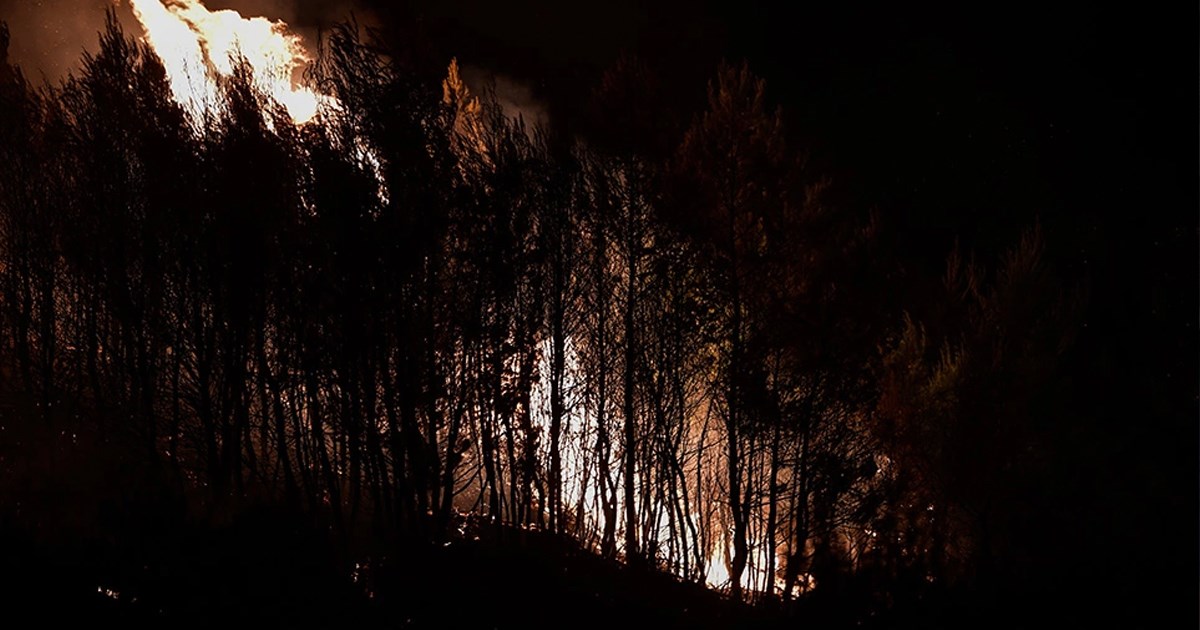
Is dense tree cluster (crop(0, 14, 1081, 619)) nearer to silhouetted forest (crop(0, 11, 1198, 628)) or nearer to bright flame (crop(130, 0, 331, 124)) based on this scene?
silhouetted forest (crop(0, 11, 1198, 628))

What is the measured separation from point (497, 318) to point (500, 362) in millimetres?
621

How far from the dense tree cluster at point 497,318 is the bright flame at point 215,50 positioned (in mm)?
550

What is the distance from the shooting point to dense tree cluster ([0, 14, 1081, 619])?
14.6 metres

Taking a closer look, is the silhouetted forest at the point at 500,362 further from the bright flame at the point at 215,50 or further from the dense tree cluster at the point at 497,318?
the bright flame at the point at 215,50

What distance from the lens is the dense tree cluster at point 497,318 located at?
14.6 metres

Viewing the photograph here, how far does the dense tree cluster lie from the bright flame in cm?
55

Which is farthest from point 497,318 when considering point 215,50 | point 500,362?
point 215,50

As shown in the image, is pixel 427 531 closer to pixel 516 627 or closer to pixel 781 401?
pixel 516 627

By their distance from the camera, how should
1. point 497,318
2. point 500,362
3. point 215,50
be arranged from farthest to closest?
point 215,50, point 500,362, point 497,318

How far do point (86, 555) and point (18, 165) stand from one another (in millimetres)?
6677

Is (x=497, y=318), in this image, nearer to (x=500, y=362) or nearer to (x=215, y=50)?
(x=500, y=362)

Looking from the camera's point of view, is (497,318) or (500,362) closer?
(497,318)

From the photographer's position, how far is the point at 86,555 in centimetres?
1141

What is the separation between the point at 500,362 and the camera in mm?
15766
